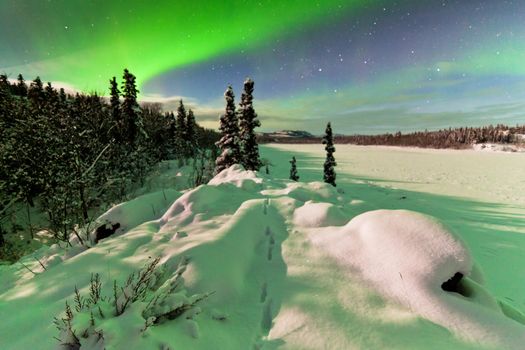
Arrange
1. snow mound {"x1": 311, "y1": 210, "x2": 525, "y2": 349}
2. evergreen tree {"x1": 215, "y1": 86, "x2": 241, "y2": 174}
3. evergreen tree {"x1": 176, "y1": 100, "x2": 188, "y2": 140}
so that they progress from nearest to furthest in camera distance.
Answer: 1. snow mound {"x1": 311, "y1": 210, "x2": 525, "y2": 349}
2. evergreen tree {"x1": 215, "y1": 86, "x2": 241, "y2": 174}
3. evergreen tree {"x1": 176, "y1": 100, "x2": 188, "y2": 140}

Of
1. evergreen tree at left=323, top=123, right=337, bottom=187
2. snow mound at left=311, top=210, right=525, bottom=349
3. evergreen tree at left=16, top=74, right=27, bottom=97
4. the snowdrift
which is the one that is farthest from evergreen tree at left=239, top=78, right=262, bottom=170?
evergreen tree at left=16, top=74, right=27, bottom=97

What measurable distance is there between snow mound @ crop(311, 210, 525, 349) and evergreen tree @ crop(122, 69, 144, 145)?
35.5 meters

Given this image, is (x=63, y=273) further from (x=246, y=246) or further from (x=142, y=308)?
(x=246, y=246)

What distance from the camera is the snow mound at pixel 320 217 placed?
5.05 metres

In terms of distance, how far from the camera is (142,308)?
247 centimetres

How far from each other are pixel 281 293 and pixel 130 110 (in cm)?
3700

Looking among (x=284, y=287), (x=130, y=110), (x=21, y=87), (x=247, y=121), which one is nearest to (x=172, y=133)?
(x=130, y=110)

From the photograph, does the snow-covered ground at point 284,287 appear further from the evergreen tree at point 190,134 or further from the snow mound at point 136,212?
the evergreen tree at point 190,134

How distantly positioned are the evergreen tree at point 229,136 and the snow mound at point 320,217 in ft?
59.4

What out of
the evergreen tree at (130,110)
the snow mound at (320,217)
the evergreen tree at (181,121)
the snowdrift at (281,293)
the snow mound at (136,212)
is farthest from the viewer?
the evergreen tree at (181,121)

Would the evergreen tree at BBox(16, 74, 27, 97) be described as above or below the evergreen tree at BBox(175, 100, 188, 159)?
above

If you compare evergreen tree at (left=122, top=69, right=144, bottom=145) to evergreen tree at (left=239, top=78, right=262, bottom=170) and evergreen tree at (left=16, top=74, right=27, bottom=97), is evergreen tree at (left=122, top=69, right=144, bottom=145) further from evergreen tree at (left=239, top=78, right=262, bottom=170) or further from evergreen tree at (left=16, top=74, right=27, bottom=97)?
evergreen tree at (left=16, top=74, right=27, bottom=97)

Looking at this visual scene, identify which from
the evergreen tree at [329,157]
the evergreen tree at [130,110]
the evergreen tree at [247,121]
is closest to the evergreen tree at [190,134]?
the evergreen tree at [130,110]

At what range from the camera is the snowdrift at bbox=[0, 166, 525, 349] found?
2.46m
